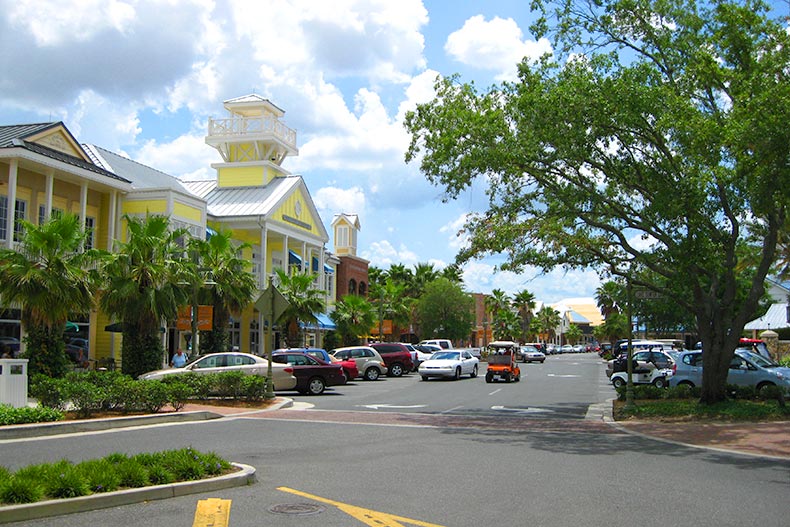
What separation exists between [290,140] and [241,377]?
29046 millimetres

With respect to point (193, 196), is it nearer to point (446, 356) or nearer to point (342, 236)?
point (446, 356)

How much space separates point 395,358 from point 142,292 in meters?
17.6

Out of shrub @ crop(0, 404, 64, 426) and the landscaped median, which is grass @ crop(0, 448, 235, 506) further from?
shrub @ crop(0, 404, 64, 426)

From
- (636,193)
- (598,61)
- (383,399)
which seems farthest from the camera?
(383,399)

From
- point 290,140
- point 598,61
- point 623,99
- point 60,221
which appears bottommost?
point 60,221

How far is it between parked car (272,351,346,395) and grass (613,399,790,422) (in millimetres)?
9348

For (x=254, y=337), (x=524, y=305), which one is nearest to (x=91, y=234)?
(x=254, y=337)

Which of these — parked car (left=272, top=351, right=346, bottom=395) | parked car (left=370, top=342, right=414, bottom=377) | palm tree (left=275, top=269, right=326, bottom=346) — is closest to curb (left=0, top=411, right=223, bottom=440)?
parked car (left=272, top=351, right=346, bottom=395)

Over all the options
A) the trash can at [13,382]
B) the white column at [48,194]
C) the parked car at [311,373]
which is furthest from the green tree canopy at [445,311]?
the trash can at [13,382]

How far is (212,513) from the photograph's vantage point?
7156 millimetres

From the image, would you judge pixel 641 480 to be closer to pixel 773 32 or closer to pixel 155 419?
pixel 155 419

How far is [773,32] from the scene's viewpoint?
15688mm

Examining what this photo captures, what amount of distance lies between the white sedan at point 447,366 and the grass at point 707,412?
1428 cm

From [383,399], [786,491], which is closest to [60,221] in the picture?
[383,399]
